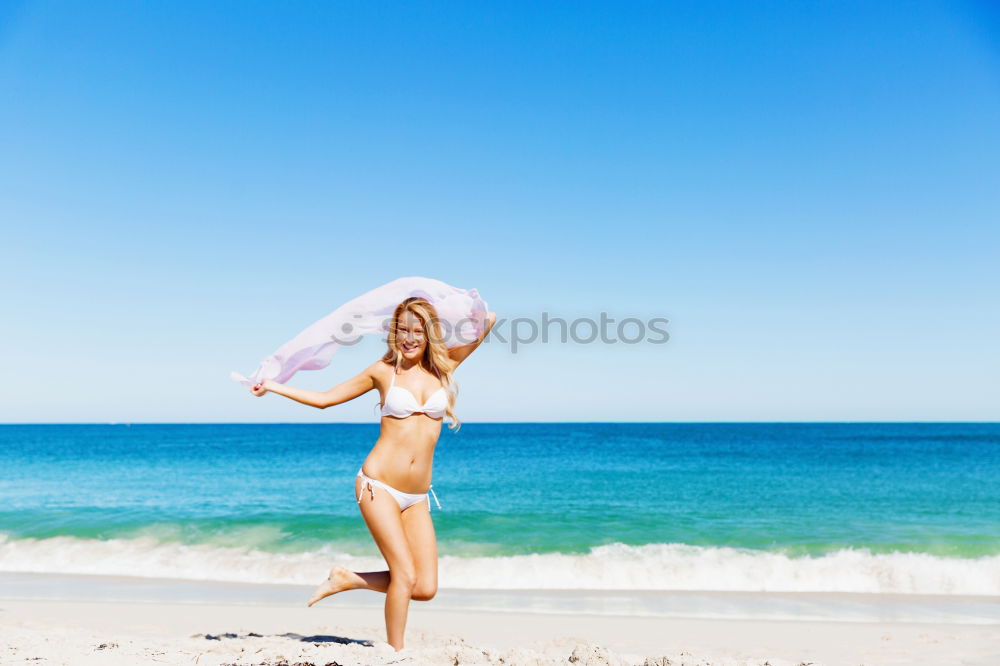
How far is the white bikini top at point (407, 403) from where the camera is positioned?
4098mm

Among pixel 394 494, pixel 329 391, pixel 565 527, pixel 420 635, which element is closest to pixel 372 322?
pixel 329 391

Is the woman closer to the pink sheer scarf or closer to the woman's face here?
the woman's face

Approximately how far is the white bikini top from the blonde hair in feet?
0.22

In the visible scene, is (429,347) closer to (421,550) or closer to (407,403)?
(407,403)

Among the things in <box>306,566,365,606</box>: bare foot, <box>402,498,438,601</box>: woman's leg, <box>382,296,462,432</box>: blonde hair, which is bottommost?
<box>306,566,365,606</box>: bare foot

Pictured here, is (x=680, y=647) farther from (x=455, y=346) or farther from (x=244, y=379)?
(x=244, y=379)

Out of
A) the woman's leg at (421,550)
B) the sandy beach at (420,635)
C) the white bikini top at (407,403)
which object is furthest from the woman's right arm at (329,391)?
the sandy beach at (420,635)

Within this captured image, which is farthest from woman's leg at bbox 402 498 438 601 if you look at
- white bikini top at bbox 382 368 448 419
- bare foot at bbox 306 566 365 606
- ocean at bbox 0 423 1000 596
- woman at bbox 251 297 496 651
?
ocean at bbox 0 423 1000 596

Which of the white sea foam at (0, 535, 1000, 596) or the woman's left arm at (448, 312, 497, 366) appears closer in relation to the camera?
the woman's left arm at (448, 312, 497, 366)

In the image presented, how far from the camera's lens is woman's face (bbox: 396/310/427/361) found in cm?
426

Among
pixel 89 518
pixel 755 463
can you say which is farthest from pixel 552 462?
pixel 89 518

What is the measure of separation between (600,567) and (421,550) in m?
7.29

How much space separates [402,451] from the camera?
4113 millimetres

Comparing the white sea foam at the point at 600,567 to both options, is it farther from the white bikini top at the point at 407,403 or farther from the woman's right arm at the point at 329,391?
the woman's right arm at the point at 329,391
